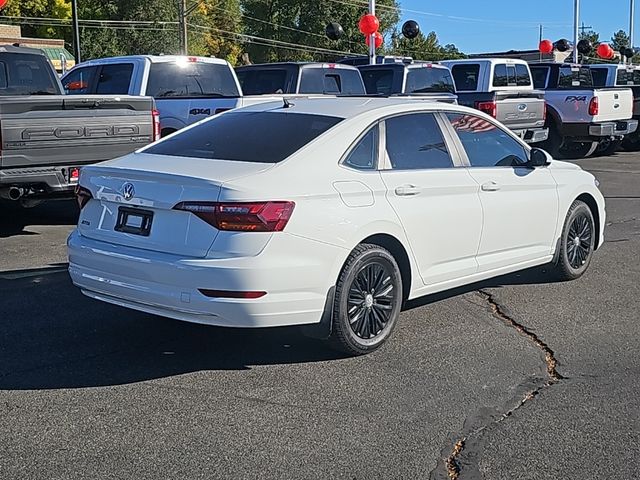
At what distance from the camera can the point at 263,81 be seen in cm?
1497

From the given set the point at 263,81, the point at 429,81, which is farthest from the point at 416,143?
the point at 429,81

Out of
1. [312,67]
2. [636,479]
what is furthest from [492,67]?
[636,479]

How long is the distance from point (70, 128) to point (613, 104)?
44.6 ft

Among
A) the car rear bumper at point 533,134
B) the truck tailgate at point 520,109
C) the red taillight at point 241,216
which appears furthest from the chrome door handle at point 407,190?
the car rear bumper at point 533,134

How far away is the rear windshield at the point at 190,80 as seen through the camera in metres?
12.5

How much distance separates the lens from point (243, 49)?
2891 inches

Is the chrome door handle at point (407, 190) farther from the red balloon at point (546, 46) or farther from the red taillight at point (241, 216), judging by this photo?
the red balloon at point (546, 46)

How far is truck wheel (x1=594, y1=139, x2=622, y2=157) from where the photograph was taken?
20814 mm

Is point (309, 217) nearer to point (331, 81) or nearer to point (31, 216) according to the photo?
point (31, 216)

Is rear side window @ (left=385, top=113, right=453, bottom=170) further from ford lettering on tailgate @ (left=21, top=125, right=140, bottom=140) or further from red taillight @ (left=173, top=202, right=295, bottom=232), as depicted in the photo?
ford lettering on tailgate @ (left=21, top=125, right=140, bottom=140)

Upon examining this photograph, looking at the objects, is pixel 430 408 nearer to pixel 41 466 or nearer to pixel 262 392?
pixel 262 392

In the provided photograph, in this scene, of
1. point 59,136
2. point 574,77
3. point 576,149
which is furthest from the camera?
point 574,77

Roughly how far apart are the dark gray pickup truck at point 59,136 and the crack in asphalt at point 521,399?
4460 millimetres

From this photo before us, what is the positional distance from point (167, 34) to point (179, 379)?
A: 2282 inches
